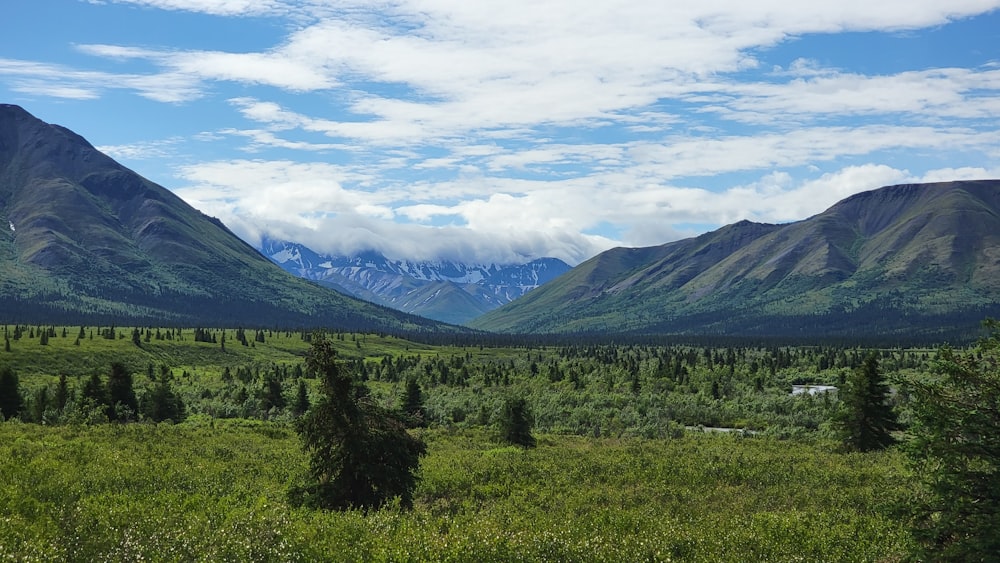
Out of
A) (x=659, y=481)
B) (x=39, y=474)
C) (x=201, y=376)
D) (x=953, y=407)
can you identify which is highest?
(x=953, y=407)

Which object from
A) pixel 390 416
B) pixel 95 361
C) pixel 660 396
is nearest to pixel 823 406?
pixel 660 396

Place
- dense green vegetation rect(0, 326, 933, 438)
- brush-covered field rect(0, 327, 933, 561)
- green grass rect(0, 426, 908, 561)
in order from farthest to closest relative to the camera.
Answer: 1. dense green vegetation rect(0, 326, 933, 438)
2. brush-covered field rect(0, 327, 933, 561)
3. green grass rect(0, 426, 908, 561)

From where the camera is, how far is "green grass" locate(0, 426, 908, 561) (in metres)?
18.0

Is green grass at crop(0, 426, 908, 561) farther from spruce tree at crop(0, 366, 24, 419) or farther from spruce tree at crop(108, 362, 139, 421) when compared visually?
spruce tree at crop(0, 366, 24, 419)

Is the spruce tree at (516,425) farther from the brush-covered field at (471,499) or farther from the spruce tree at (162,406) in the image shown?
the spruce tree at (162,406)

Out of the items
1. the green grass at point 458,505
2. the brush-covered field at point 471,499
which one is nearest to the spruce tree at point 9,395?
the brush-covered field at point 471,499

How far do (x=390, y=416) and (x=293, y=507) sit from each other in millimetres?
5124

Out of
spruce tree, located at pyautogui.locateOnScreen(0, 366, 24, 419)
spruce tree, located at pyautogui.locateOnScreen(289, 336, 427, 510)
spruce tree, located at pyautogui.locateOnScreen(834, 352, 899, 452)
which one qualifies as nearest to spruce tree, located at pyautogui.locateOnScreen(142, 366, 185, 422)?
spruce tree, located at pyautogui.locateOnScreen(0, 366, 24, 419)

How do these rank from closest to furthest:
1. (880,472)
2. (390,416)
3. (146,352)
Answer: (390,416)
(880,472)
(146,352)

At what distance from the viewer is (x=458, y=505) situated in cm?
3183

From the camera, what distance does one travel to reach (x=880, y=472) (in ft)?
138

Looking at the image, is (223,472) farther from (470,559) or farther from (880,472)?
(880,472)

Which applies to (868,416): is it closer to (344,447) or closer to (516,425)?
(516,425)

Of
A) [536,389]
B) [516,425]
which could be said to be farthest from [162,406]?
[536,389]
